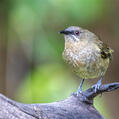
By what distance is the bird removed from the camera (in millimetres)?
5273

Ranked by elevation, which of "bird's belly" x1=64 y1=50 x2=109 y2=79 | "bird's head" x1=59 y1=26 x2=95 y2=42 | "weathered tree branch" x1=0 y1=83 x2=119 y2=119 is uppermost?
"bird's head" x1=59 y1=26 x2=95 y2=42

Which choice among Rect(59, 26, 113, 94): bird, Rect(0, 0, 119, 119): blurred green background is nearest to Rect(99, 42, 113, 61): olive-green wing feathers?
Rect(59, 26, 113, 94): bird

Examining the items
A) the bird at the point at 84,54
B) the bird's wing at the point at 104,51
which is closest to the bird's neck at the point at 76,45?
the bird at the point at 84,54

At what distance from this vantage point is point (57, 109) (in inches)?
169

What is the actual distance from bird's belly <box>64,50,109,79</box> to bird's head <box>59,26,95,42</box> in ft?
0.74

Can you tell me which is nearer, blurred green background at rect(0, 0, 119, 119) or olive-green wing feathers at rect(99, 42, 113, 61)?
olive-green wing feathers at rect(99, 42, 113, 61)

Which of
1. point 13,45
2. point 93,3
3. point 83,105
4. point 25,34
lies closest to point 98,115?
point 83,105

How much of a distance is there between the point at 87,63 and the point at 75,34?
48 centimetres

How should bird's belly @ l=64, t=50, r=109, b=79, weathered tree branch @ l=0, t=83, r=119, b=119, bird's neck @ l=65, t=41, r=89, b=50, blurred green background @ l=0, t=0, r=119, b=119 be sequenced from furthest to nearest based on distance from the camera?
blurred green background @ l=0, t=0, r=119, b=119 → bird's neck @ l=65, t=41, r=89, b=50 → bird's belly @ l=64, t=50, r=109, b=79 → weathered tree branch @ l=0, t=83, r=119, b=119

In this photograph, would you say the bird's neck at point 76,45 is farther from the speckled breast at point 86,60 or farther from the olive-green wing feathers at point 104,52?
the olive-green wing feathers at point 104,52

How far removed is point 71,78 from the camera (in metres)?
6.29

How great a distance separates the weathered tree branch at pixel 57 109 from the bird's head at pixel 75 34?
0.98 meters

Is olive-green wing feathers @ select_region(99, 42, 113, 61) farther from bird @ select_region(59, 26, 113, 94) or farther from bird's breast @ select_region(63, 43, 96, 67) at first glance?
bird's breast @ select_region(63, 43, 96, 67)

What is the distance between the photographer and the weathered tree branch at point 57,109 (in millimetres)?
3840
